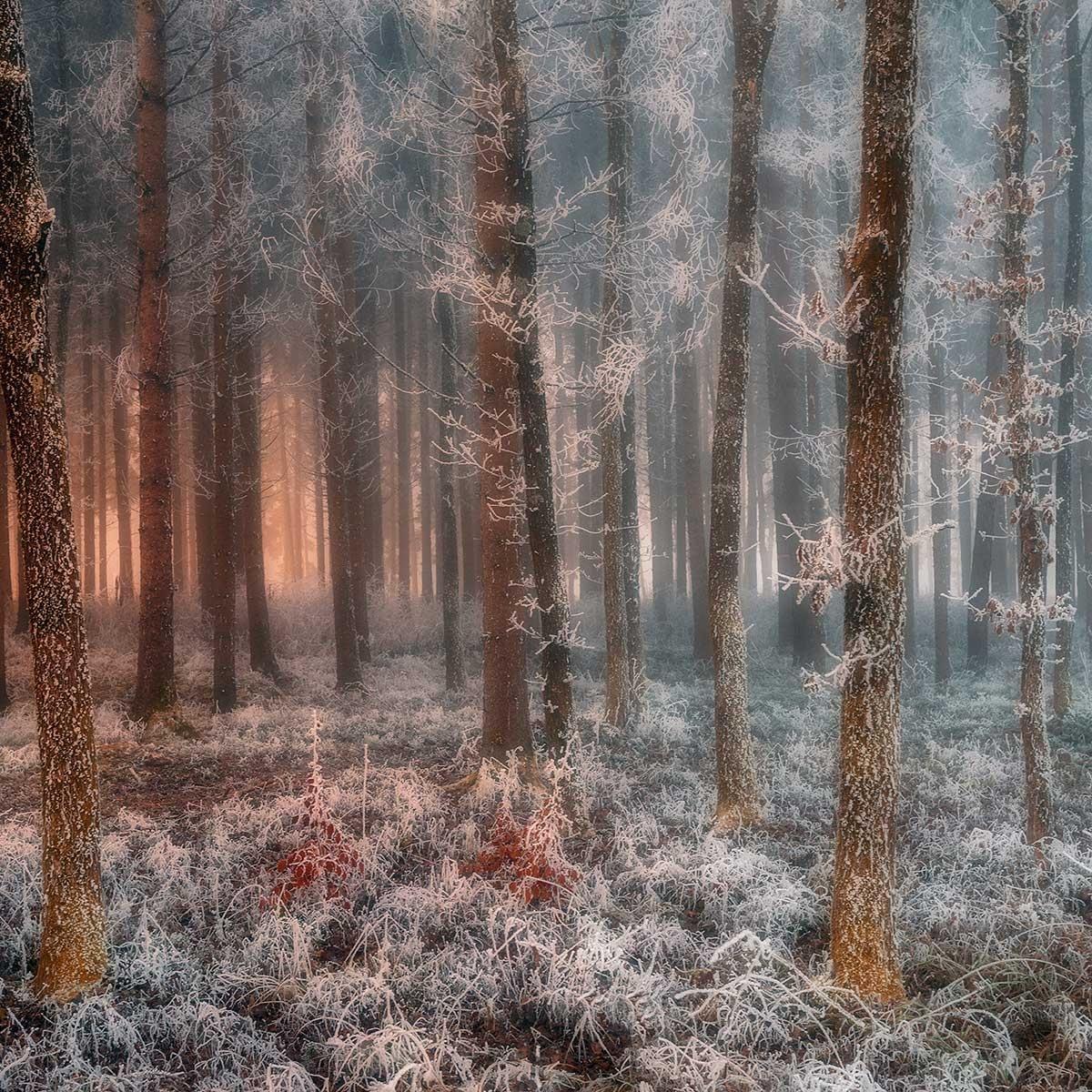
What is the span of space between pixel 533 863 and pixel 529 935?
932mm

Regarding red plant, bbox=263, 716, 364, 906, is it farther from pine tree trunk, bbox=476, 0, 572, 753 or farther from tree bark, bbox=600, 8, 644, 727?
tree bark, bbox=600, 8, 644, 727

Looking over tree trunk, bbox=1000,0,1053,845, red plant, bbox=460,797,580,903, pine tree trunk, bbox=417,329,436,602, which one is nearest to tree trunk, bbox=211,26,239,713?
red plant, bbox=460,797,580,903

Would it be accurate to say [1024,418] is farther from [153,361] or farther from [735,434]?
[153,361]

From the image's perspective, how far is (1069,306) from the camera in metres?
10.9

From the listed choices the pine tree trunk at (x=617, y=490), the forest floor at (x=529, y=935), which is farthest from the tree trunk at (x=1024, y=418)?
the pine tree trunk at (x=617, y=490)

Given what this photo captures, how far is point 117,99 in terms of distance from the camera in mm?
10695

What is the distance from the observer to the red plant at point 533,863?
6.04 metres

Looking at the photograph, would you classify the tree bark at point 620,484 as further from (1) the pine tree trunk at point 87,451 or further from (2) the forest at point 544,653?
(1) the pine tree trunk at point 87,451

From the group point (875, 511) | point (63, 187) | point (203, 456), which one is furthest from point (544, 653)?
point (63, 187)

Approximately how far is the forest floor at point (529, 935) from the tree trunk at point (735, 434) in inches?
22.0

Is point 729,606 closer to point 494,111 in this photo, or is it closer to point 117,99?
point 494,111

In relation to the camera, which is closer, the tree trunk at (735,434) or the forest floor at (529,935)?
the forest floor at (529,935)

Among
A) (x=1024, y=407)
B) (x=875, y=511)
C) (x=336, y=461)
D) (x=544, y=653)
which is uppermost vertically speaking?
(x=336, y=461)

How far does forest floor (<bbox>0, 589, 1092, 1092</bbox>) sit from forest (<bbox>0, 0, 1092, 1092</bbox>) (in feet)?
0.13
